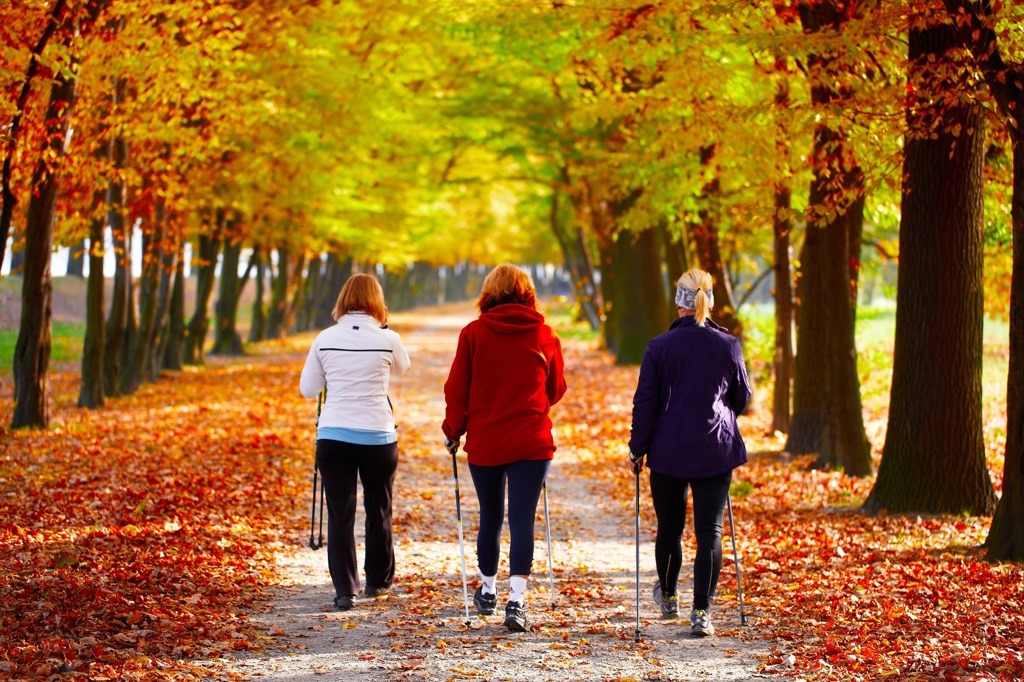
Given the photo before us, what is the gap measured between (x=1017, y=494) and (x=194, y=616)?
5789 mm

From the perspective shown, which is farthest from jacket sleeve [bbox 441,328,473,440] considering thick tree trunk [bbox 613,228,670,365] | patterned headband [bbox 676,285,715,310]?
thick tree trunk [bbox 613,228,670,365]

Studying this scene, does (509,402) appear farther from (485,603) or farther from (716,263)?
(716,263)

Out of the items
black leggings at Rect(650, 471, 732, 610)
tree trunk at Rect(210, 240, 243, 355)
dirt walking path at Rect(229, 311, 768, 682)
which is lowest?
dirt walking path at Rect(229, 311, 768, 682)

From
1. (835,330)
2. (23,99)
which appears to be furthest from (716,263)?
(23,99)

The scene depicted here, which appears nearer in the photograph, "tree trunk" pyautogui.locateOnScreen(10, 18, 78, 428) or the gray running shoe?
the gray running shoe

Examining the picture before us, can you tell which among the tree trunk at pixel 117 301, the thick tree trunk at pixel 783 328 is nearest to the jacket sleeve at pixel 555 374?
the thick tree trunk at pixel 783 328

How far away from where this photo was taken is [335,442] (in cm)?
782

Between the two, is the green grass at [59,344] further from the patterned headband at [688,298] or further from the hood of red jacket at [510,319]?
the patterned headband at [688,298]

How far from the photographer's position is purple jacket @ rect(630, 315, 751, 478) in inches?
280

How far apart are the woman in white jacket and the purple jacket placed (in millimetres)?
1736

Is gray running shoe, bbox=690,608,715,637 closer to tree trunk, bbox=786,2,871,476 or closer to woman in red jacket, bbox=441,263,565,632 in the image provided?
woman in red jacket, bbox=441,263,565,632

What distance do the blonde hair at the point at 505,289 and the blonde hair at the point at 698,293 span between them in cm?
92

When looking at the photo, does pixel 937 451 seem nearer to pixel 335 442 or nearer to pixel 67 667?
pixel 335 442

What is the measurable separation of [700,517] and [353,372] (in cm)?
241
